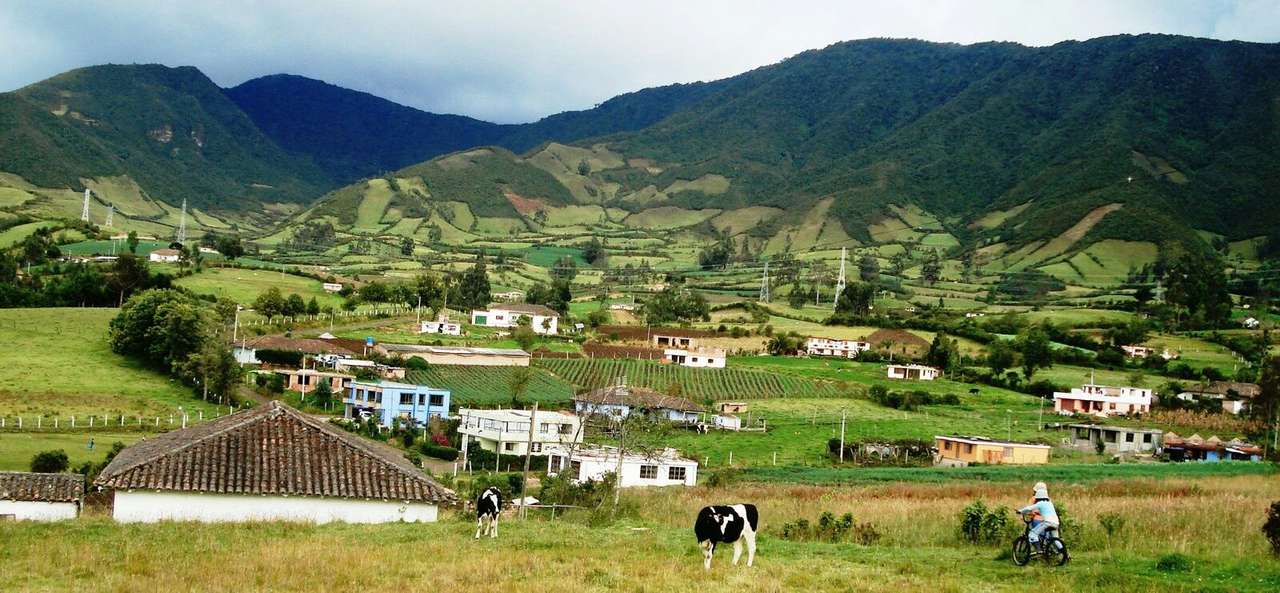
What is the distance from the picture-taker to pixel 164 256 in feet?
360

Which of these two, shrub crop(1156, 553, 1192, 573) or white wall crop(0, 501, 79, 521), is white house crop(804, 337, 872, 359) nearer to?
white wall crop(0, 501, 79, 521)

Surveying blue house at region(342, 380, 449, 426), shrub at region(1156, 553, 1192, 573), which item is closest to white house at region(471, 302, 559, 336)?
blue house at region(342, 380, 449, 426)

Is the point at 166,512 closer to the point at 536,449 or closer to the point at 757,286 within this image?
the point at 536,449

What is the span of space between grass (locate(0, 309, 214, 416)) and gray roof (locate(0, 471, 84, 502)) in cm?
2368

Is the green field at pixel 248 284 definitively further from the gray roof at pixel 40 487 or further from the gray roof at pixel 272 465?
the gray roof at pixel 272 465

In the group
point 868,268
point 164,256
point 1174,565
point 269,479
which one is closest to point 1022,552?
point 1174,565

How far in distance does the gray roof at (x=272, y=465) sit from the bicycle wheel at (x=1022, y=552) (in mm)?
12232

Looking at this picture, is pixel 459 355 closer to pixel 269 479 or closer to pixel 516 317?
pixel 516 317

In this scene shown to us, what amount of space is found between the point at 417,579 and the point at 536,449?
39436 millimetres

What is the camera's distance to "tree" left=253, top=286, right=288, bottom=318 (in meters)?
81.3

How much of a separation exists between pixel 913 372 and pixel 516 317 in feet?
117

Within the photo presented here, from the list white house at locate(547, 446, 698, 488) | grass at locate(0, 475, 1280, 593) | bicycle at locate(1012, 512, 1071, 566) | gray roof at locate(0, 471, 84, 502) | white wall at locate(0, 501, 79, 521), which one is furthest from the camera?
white house at locate(547, 446, 698, 488)

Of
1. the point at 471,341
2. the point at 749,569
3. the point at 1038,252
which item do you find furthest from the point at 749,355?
the point at 1038,252

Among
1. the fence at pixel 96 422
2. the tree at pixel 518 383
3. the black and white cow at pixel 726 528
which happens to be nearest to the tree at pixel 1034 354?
the tree at pixel 518 383
